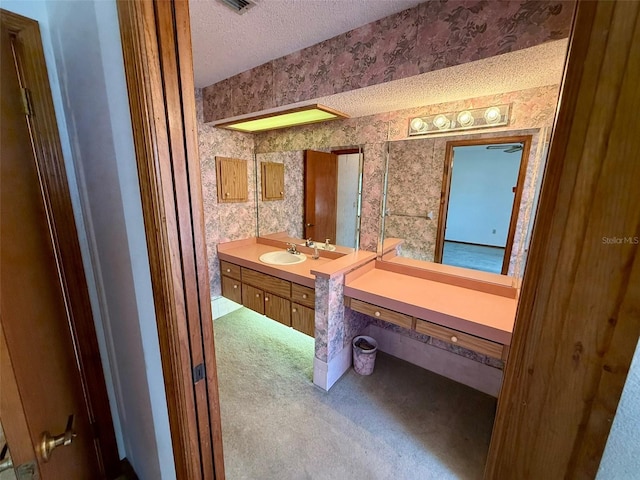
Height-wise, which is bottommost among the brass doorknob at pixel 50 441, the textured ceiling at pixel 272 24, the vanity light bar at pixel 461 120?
the brass doorknob at pixel 50 441

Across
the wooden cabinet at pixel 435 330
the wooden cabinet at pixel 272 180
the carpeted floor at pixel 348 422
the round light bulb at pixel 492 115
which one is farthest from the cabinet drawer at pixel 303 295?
the round light bulb at pixel 492 115

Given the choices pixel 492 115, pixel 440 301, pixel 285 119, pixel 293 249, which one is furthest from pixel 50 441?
pixel 492 115

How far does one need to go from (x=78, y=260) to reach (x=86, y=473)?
0.88 meters

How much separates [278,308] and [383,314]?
103 cm

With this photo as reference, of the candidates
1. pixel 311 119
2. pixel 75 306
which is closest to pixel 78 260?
pixel 75 306

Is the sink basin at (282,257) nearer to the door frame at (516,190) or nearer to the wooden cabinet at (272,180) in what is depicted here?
the wooden cabinet at (272,180)

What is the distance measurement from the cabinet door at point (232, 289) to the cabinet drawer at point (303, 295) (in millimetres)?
780

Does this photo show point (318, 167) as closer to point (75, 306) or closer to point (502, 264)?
point (502, 264)

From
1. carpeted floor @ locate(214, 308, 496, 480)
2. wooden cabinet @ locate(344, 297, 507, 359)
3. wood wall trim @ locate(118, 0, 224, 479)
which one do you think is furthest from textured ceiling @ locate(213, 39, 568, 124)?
carpeted floor @ locate(214, 308, 496, 480)

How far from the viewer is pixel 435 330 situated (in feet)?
5.18

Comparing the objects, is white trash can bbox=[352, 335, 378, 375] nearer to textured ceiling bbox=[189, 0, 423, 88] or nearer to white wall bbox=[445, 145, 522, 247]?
white wall bbox=[445, 145, 522, 247]

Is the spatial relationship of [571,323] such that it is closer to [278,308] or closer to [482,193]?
[482,193]

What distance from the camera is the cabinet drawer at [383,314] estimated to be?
168 centimetres

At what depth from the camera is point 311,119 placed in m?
2.23
